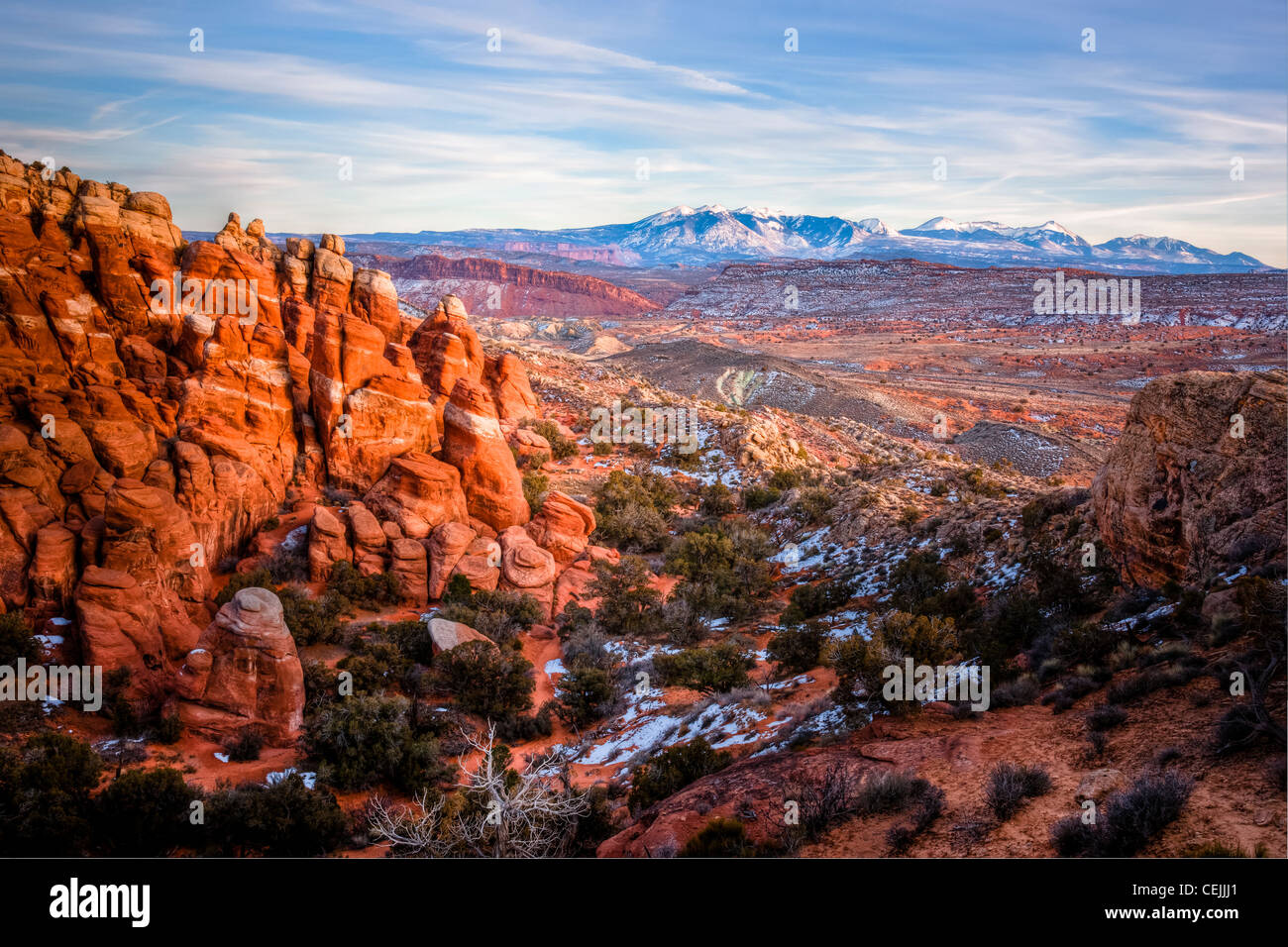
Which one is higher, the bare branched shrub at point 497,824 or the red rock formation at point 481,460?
the red rock formation at point 481,460

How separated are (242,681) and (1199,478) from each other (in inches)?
665

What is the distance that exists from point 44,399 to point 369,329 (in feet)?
24.4

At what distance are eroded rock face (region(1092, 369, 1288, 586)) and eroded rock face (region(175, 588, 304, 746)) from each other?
1536 cm

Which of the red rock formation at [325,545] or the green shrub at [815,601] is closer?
the red rock formation at [325,545]

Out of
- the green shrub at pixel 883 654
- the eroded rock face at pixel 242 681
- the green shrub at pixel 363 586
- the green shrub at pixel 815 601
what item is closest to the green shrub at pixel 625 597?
the green shrub at pixel 815 601

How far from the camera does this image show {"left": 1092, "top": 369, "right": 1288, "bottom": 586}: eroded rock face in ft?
31.6

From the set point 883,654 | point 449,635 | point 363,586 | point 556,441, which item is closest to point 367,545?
point 363,586

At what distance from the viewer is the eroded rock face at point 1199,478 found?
9633mm

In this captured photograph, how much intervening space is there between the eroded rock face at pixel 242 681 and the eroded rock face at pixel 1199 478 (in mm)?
15362

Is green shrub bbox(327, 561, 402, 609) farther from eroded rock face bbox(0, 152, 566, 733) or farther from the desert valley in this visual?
eroded rock face bbox(0, 152, 566, 733)

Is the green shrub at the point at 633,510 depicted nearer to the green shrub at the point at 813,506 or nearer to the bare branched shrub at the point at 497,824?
the green shrub at the point at 813,506

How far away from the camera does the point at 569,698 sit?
13531 millimetres
